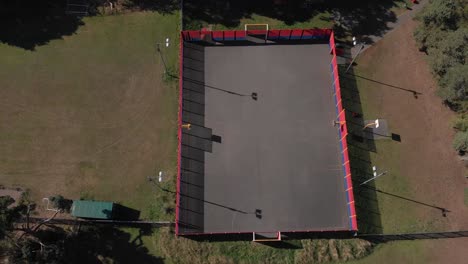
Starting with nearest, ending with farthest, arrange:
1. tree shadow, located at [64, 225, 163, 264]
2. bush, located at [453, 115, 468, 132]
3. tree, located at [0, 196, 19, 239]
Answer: tree, located at [0, 196, 19, 239], tree shadow, located at [64, 225, 163, 264], bush, located at [453, 115, 468, 132]

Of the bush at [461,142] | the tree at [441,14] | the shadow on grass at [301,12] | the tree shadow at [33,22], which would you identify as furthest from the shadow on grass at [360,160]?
the tree shadow at [33,22]

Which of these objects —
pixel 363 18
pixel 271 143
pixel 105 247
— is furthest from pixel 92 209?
pixel 363 18

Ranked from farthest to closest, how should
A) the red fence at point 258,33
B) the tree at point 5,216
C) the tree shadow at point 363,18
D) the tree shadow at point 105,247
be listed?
the tree shadow at point 363,18 → the red fence at point 258,33 → the tree shadow at point 105,247 → the tree at point 5,216

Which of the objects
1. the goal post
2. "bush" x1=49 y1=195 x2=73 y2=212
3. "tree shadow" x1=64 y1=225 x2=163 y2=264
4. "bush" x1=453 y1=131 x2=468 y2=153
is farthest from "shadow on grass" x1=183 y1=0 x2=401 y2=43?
"tree shadow" x1=64 y1=225 x2=163 y2=264

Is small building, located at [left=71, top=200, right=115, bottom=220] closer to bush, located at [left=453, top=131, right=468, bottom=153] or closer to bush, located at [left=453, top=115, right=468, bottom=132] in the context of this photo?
bush, located at [left=453, top=131, right=468, bottom=153]

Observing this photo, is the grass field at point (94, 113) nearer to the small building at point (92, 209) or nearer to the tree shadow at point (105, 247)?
the small building at point (92, 209)

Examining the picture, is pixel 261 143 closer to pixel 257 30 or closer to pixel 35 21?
pixel 257 30
